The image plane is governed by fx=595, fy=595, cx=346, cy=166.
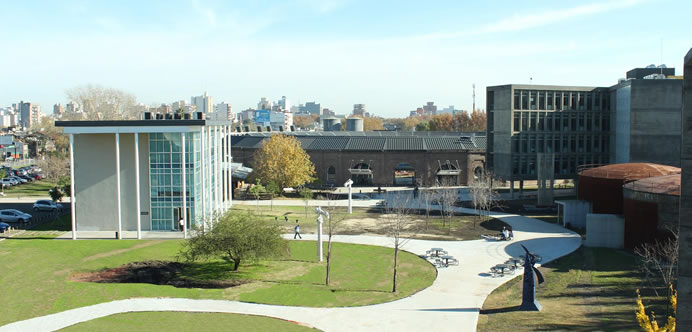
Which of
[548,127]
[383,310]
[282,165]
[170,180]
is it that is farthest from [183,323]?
[548,127]

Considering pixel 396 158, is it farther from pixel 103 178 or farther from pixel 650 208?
pixel 650 208

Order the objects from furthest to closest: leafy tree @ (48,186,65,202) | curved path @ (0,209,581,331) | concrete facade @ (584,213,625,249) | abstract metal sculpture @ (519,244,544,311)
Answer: leafy tree @ (48,186,65,202) < concrete facade @ (584,213,625,249) < abstract metal sculpture @ (519,244,544,311) < curved path @ (0,209,581,331)

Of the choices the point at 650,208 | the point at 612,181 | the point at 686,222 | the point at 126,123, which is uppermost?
the point at 126,123

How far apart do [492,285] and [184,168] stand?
1019 inches

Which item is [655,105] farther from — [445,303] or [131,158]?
[131,158]

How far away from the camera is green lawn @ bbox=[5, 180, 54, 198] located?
236 feet

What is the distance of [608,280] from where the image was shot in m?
32.0

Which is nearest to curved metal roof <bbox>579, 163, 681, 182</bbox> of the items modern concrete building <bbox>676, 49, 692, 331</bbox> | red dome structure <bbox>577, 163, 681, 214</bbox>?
red dome structure <bbox>577, 163, 681, 214</bbox>

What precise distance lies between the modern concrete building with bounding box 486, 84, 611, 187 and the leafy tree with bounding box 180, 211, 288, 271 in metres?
41.4

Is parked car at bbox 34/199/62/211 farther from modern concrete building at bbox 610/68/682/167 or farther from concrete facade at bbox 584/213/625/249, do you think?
modern concrete building at bbox 610/68/682/167

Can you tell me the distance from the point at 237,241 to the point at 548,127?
47601mm

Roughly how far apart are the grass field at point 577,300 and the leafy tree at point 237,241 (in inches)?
496

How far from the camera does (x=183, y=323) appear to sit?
25.6m

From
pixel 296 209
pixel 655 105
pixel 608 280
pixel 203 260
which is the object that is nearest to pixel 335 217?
pixel 296 209
